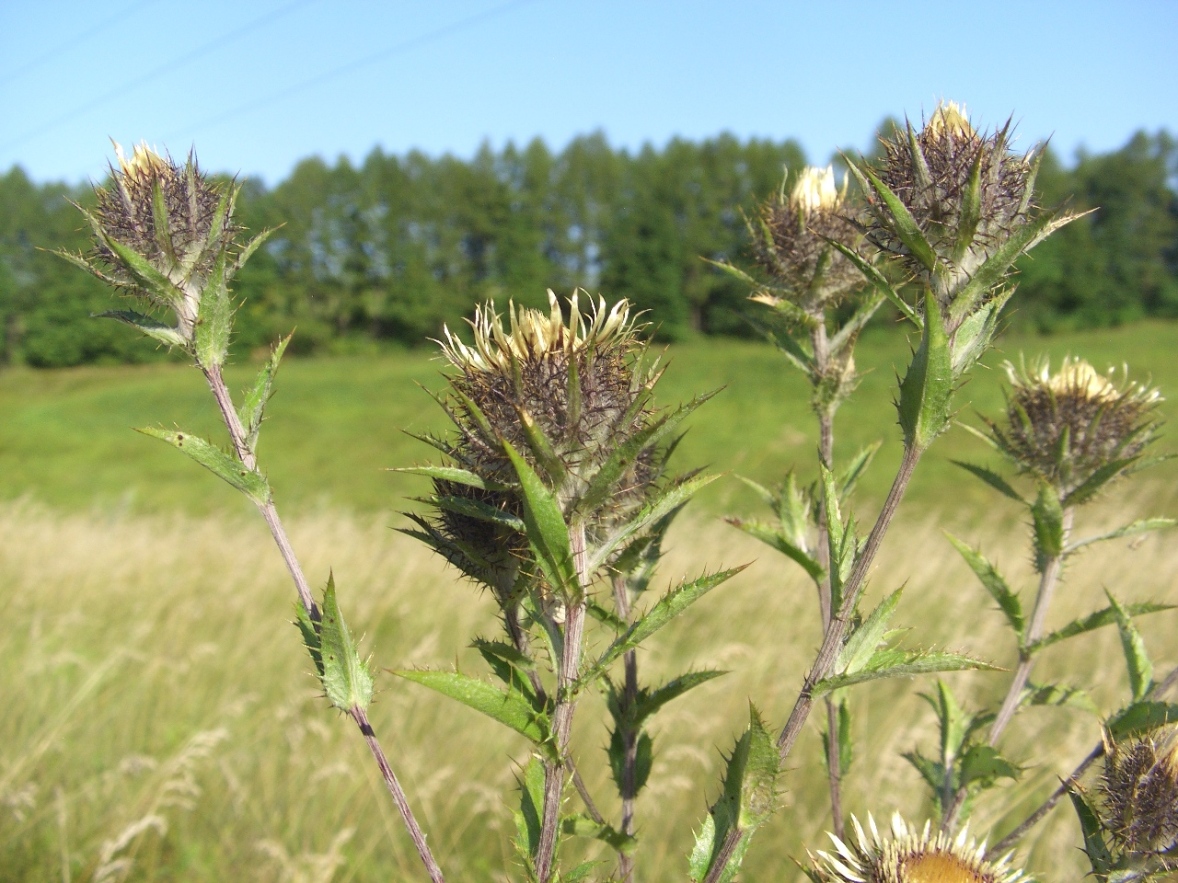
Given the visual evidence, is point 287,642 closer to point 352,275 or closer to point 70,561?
point 70,561

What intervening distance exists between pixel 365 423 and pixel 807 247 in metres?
36.7

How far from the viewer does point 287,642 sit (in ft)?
23.5

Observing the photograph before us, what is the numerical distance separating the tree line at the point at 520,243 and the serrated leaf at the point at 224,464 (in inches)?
1491

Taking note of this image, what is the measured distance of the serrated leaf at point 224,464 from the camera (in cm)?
140

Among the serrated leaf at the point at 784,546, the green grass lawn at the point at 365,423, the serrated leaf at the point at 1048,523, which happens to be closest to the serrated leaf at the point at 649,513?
the serrated leaf at the point at 784,546

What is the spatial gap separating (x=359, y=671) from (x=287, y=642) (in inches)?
247

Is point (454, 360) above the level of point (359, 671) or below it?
above

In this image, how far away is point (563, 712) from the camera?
1.24 m

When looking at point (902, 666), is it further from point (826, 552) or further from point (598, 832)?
point (826, 552)

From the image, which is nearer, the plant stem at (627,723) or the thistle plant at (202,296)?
the thistle plant at (202,296)

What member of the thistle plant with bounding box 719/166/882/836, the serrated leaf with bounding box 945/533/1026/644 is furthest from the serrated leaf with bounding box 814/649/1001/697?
the serrated leaf with bounding box 945/533/1026/644

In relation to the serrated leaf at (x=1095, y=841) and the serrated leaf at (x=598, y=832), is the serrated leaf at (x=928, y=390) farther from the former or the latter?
the serrated leaf at (x=598, y=832)

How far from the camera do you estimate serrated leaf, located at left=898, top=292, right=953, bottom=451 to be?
3.89ft

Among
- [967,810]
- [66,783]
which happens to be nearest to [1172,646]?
[967,810]
